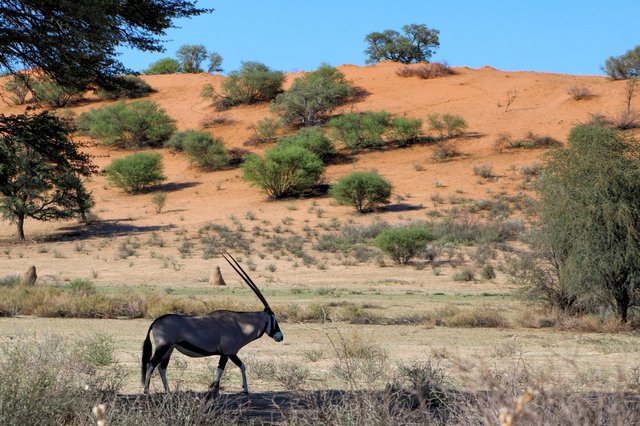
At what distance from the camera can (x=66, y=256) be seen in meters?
35.8

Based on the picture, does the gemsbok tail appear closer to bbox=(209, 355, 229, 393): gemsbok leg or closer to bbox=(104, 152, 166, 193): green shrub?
bbox=(209, 355, 229, 393): gemsbok leg

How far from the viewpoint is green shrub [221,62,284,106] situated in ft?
243

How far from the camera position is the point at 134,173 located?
5216 centimetres

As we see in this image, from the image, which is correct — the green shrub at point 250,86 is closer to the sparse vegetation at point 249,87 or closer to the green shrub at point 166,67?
the sparse vegetation at point 249,87

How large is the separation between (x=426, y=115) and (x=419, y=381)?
57.6 m

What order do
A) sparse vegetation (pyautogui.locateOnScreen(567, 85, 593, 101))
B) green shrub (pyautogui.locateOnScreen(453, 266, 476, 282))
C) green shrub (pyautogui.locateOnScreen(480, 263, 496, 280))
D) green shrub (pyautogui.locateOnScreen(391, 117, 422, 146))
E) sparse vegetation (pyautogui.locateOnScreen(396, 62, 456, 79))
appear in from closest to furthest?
green shrub (pyautogui.locateOnScreen(453, 266, 476, 282))
green shrub (pyautogui.locateOnScreen(480, 263, 496, 280))
green shrub (pyautogui.locateOnScreen(391, 117, 422, 146))
sparse vegetation (pyautogui.locateOnScreen(567, 85, 593, 101))
sparse vegetation (pyautogui.locateOnScreen(396, 62, 456, 79))

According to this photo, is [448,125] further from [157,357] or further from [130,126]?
[157,357]

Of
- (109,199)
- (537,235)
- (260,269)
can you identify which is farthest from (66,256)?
(537,235)

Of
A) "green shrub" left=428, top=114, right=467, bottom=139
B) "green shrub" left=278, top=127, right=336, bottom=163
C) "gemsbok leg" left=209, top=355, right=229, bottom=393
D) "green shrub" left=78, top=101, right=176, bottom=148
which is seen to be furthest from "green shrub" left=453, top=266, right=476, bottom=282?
"green shrub" left=78, top=101, right=176, bottom=148

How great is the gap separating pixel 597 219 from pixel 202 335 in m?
A: 12.5

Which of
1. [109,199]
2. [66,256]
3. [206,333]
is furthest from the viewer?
[109,199]

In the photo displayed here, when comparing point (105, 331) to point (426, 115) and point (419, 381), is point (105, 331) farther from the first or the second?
point (426, 115)

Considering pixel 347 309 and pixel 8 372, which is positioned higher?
pixel 8 372

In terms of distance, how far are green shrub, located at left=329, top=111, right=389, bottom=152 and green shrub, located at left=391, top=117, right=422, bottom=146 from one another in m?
0.83
